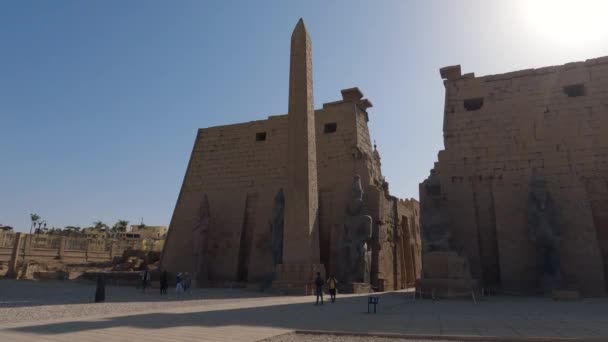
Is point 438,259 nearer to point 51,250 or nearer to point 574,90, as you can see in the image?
point 574,90

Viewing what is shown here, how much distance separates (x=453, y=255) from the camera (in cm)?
1002

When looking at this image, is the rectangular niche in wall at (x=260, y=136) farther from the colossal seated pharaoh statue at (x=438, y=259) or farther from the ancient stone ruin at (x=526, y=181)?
the colossal seated pharaoh statue at (x=438, y=259)

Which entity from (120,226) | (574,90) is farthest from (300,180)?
(120,226)

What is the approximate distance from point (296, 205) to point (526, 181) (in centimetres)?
714

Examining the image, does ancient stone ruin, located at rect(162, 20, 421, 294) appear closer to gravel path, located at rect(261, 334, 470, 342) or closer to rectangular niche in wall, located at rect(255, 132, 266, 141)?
rectangular niche in wall, located at rect(255, 132, 266, 141)

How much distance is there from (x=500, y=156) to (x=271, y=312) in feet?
31.9

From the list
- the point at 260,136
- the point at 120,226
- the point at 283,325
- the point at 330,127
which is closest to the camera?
the point at 283,325

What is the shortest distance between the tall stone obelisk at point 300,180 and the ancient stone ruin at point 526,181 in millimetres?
3013

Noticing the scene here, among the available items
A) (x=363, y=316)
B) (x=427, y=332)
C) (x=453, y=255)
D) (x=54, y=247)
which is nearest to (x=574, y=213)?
(x=453, y=255)

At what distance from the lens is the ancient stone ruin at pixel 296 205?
36.8 ft

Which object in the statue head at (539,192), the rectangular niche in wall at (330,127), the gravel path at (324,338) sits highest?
the rectangular niche in wall at (330,127)

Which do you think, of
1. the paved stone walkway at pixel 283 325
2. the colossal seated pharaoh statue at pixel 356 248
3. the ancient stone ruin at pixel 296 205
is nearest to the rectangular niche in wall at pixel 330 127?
the ancient stone ruin at pixel 296 205

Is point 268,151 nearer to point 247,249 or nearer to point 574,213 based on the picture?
point 247,249

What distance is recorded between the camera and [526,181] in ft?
40.8
